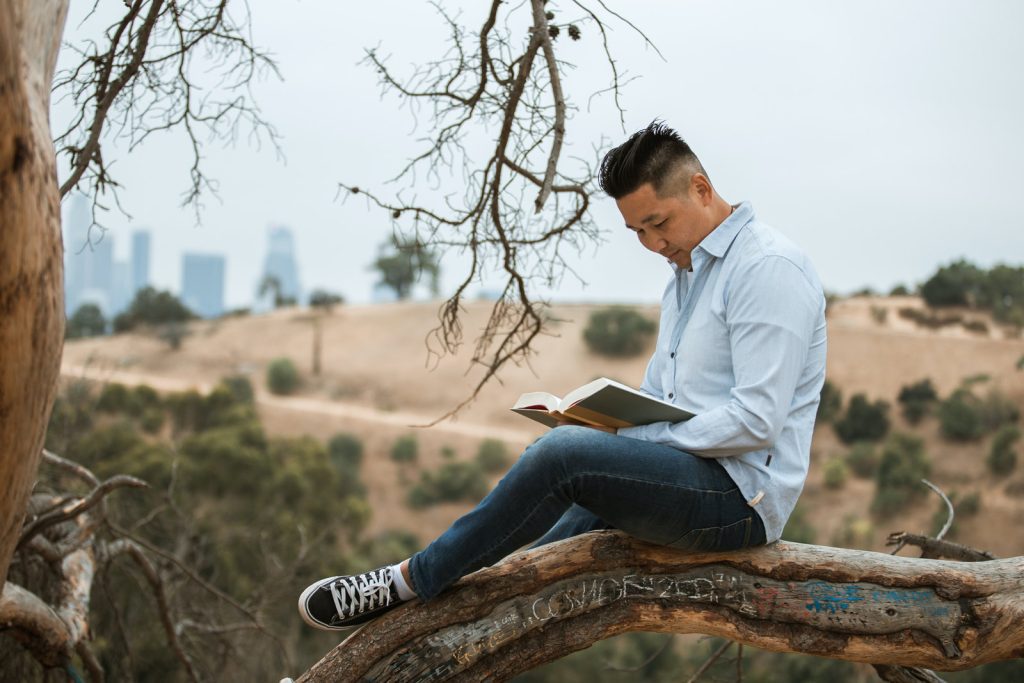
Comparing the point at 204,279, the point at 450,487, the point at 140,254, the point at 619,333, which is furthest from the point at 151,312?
the point at 204,279

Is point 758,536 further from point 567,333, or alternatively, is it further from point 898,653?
point 567,333

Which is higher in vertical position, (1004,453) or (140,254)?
(140,254)

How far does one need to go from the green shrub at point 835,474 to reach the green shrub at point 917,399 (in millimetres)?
3230

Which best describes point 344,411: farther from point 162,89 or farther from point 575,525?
point 575,525

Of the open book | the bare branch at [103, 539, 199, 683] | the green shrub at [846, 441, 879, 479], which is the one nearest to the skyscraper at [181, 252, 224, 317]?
the green shrub at [846, 441, 879, 479]

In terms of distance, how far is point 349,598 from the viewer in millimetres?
2381

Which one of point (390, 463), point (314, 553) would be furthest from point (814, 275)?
point (390, 463)

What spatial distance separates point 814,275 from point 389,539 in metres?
24.2

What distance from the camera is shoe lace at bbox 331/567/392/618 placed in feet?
7.77

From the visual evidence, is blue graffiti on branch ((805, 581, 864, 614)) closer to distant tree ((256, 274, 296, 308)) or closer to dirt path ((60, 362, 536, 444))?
dirt path ((60, 362, 536, 444))

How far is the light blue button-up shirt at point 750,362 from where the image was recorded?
7.19 ft

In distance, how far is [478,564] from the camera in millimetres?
2330

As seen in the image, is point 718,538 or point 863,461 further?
point 863,461

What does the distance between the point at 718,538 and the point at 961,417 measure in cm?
2804
